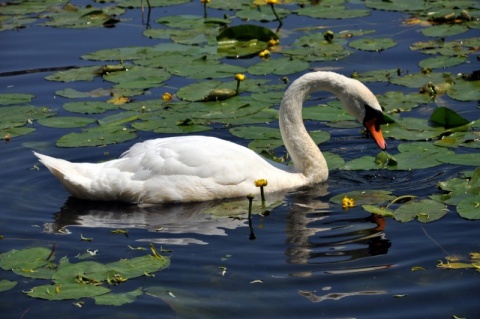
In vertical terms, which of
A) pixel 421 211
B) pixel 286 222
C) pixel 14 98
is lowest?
pixel 286 222

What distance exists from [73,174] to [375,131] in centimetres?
240

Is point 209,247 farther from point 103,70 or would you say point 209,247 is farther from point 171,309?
point 103,70

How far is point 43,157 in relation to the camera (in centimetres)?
859

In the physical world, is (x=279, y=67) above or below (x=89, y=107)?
above

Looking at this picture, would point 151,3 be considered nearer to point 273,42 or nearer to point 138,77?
point 273,42

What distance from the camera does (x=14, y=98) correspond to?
35.3ft

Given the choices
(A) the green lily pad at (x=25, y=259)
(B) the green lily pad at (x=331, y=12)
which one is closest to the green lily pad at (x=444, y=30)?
(B) the green lily pad at (x=331, y=12)

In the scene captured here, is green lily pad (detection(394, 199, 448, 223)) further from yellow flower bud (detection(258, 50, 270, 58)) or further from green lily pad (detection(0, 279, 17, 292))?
yellow flower bud (detection(258, 50, 270, 58))

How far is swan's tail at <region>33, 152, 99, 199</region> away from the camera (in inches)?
338

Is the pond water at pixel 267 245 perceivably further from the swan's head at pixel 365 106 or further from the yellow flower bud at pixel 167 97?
the yellow flower bud at pixel 167 97

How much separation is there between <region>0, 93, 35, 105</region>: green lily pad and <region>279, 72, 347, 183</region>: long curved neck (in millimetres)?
2921

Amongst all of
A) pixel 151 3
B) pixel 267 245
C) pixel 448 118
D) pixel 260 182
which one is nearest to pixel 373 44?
pixel 448 118

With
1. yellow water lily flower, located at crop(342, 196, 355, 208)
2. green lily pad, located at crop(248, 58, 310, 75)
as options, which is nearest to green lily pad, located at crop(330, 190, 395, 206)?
yellow water lily flower, located at crop(342, 196, 355, 208)

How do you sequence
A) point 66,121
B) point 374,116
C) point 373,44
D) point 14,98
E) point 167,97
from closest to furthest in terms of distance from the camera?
1. point 374,116
2. point 66,121
3. point 167,97
4. point 14,98
5. point 373,44
